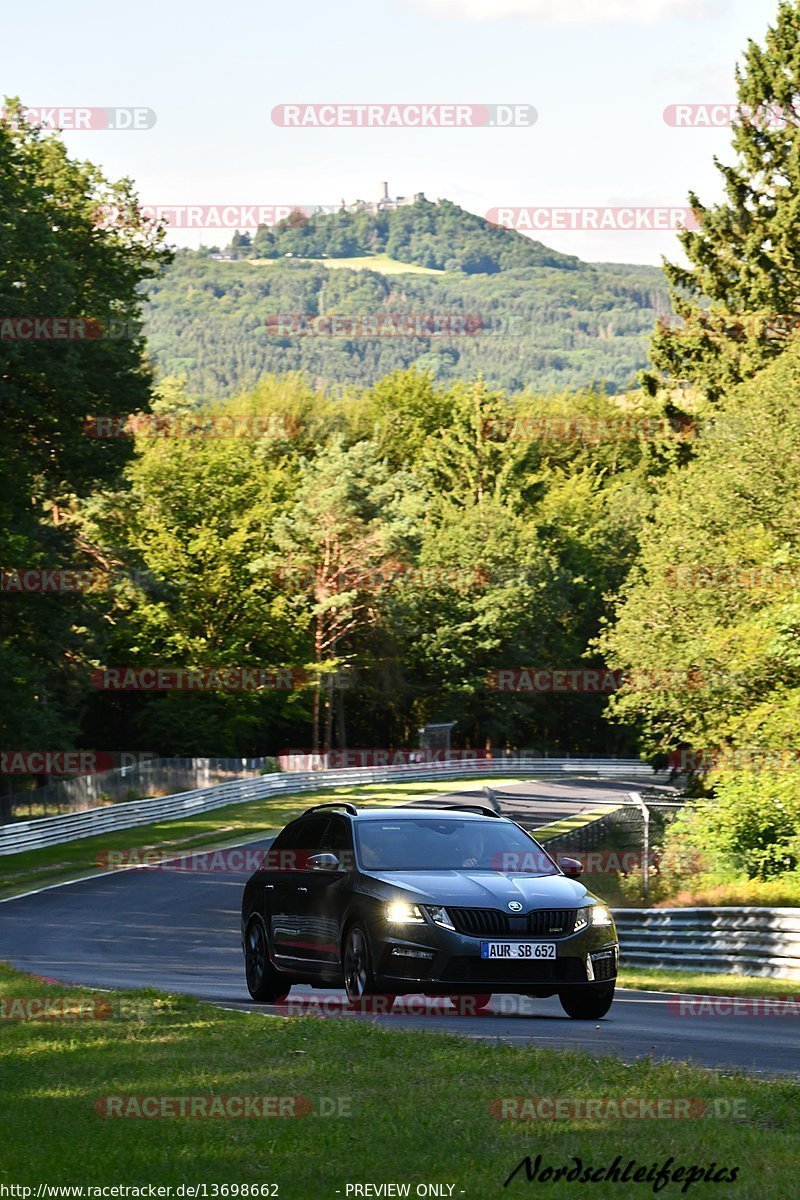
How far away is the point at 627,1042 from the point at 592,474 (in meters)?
97.5

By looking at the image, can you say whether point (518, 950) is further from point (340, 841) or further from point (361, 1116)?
point (361, 1116)

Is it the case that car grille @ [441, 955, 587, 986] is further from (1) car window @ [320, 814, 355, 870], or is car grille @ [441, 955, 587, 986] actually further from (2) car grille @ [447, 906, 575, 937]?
(1) car window @ [320, 814, 355, 870]

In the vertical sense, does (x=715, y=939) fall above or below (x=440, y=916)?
below

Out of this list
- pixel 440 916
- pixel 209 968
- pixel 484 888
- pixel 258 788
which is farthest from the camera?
pixel 258 788

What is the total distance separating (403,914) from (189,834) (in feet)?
124

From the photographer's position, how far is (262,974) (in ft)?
47.9

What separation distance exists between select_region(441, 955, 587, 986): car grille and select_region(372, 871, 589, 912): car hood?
16.0 inches

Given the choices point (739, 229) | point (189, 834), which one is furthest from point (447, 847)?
point (739, 229)

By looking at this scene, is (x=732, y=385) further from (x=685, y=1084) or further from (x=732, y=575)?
(x=685, y=1084)

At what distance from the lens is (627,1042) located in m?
11.1

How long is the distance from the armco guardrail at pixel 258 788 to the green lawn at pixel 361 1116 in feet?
108

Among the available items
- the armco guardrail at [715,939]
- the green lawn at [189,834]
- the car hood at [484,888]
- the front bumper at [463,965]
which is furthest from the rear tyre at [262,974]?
the green lawn at [189,834]

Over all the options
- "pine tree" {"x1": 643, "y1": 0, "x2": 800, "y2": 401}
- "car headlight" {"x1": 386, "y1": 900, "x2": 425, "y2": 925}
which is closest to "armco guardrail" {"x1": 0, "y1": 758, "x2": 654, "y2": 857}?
"pine tree" {"x1": 643, "y1": 0, "x2": 800, "y2": 401}

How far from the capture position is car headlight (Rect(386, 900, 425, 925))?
1216 cm
